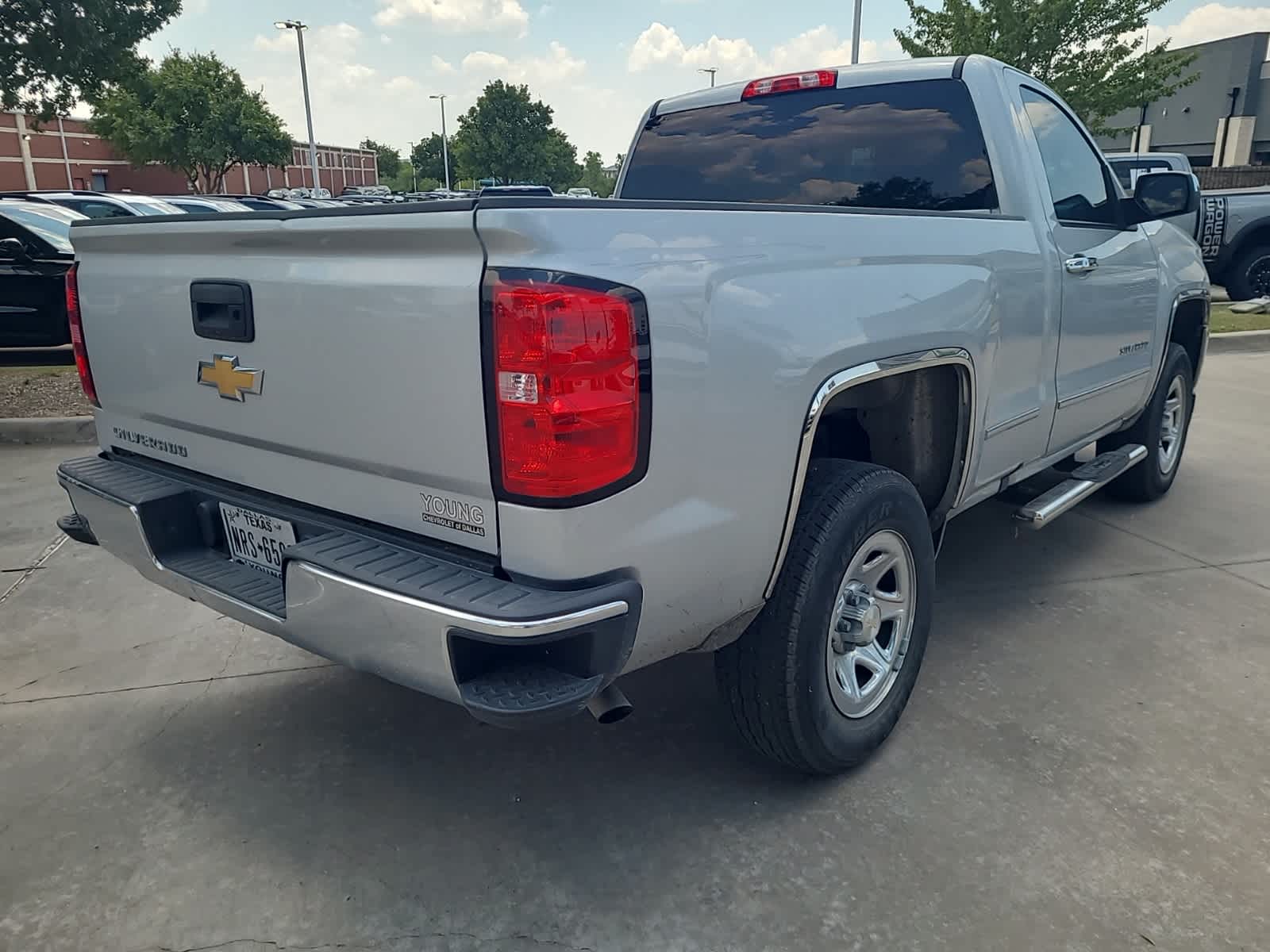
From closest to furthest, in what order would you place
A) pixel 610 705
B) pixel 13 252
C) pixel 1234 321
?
pixel 610 705 → pixel 13 252 → pixel 1234 321

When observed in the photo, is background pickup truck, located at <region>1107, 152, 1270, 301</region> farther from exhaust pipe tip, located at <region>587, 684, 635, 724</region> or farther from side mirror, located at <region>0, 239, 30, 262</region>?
exhaust pipe tip, located at <region>587, 684, 635, 724</region>

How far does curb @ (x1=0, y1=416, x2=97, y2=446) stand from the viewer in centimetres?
667

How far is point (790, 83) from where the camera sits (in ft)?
12.7

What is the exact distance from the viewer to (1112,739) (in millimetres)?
2975

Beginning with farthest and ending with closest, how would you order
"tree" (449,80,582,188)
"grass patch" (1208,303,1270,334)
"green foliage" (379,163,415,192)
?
1. "green foliage" (379,163,415,192)
2. "tree" (449,80,582,188)
3. "grass patch" (1208,303,1270,334)

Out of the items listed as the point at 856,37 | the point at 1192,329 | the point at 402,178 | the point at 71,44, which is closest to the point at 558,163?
the point at 402,178

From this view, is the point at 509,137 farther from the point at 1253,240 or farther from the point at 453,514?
the point at 453,514

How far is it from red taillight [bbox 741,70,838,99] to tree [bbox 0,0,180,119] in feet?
36.2

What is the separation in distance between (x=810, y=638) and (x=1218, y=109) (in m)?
42.4

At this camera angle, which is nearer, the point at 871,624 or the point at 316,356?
the point at 316,356

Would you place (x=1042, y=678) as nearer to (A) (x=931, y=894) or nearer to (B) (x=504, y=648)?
(A) (x=931, y=894)

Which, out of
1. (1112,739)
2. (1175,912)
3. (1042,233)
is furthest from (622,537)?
(1042,233)

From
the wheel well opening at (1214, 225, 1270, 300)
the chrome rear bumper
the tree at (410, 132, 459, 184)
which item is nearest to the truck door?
the chrome rear bumper

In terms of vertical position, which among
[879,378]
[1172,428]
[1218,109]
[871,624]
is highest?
[1218,109]
